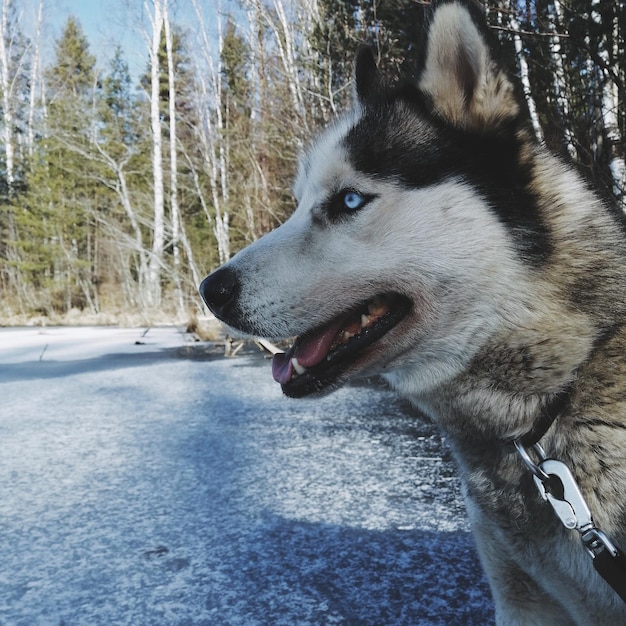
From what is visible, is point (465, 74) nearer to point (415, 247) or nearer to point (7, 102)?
point (415, 247)

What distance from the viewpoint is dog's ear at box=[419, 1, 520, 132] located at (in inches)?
54.9

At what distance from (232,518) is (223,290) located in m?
1.25

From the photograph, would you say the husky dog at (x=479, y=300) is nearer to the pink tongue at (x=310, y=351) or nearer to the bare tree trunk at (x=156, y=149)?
the pink tongue at (x=310, y=351)

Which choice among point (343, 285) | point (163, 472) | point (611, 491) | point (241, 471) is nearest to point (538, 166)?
point (343, 285)

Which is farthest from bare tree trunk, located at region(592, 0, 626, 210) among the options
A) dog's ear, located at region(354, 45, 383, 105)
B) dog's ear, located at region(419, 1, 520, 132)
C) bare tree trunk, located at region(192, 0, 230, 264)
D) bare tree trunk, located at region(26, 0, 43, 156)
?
bare tree trunk, located at region(26, 0, 43, 156)

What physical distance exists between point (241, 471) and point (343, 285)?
5.82 feet

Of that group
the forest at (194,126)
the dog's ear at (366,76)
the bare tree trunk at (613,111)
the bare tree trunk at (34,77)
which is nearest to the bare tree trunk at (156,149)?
the forest at (194,126)

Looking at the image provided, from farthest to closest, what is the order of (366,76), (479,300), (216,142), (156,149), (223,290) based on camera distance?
(156,149) → (216,142) → (366,76) → (223,290) → (479,300)

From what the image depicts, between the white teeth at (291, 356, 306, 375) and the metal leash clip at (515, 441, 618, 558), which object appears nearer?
the metal leash clip at (515, 441, 618, 558)

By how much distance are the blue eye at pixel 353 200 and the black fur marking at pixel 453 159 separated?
0.07 metres

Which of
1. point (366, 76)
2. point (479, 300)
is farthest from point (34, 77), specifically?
point (479, 300)

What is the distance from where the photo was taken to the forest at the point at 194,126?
15.8ft

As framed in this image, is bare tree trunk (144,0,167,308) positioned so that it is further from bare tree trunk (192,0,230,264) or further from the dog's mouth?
the dog's mouth

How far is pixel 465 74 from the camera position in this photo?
4.83 ft
